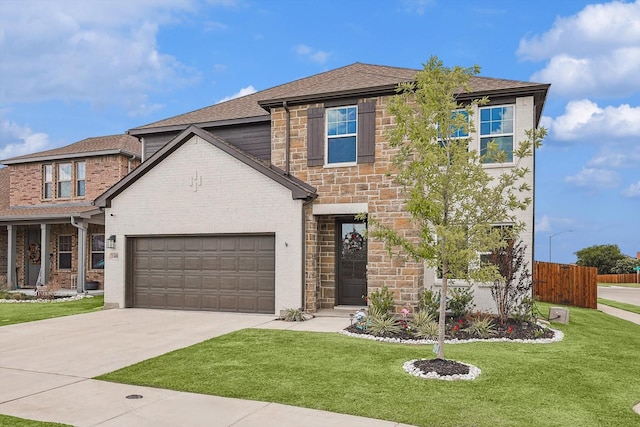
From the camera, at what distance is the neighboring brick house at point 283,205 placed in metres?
13.6

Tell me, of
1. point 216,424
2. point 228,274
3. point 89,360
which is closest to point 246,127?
point 228,274

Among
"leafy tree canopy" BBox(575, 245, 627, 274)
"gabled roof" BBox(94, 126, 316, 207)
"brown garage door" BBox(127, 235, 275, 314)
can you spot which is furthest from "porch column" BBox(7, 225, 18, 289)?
A: "leafy tree canopy" BBox(575, 245, 627, 274)

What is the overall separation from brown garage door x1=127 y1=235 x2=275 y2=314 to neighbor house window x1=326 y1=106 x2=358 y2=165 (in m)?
3.12

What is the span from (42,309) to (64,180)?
895 centimetres

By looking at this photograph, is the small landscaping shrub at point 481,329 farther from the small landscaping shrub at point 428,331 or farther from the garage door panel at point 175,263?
the garage door panel at point 175,263

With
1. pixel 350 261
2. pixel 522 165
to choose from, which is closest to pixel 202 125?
pixel 350 261

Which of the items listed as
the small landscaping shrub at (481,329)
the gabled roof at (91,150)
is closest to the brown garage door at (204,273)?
the small landscaping shrub at (481,329)

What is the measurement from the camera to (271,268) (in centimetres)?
1422

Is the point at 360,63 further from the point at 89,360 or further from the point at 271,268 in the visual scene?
the point at 89,360

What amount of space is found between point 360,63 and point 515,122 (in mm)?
7572

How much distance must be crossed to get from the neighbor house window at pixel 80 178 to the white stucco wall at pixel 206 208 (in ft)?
25.9

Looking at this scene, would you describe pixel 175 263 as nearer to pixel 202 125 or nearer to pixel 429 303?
pixel 202 125

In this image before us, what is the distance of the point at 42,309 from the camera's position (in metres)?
16.4

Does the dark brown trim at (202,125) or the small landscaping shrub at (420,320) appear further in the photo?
the dark brown trim at (202,125)
